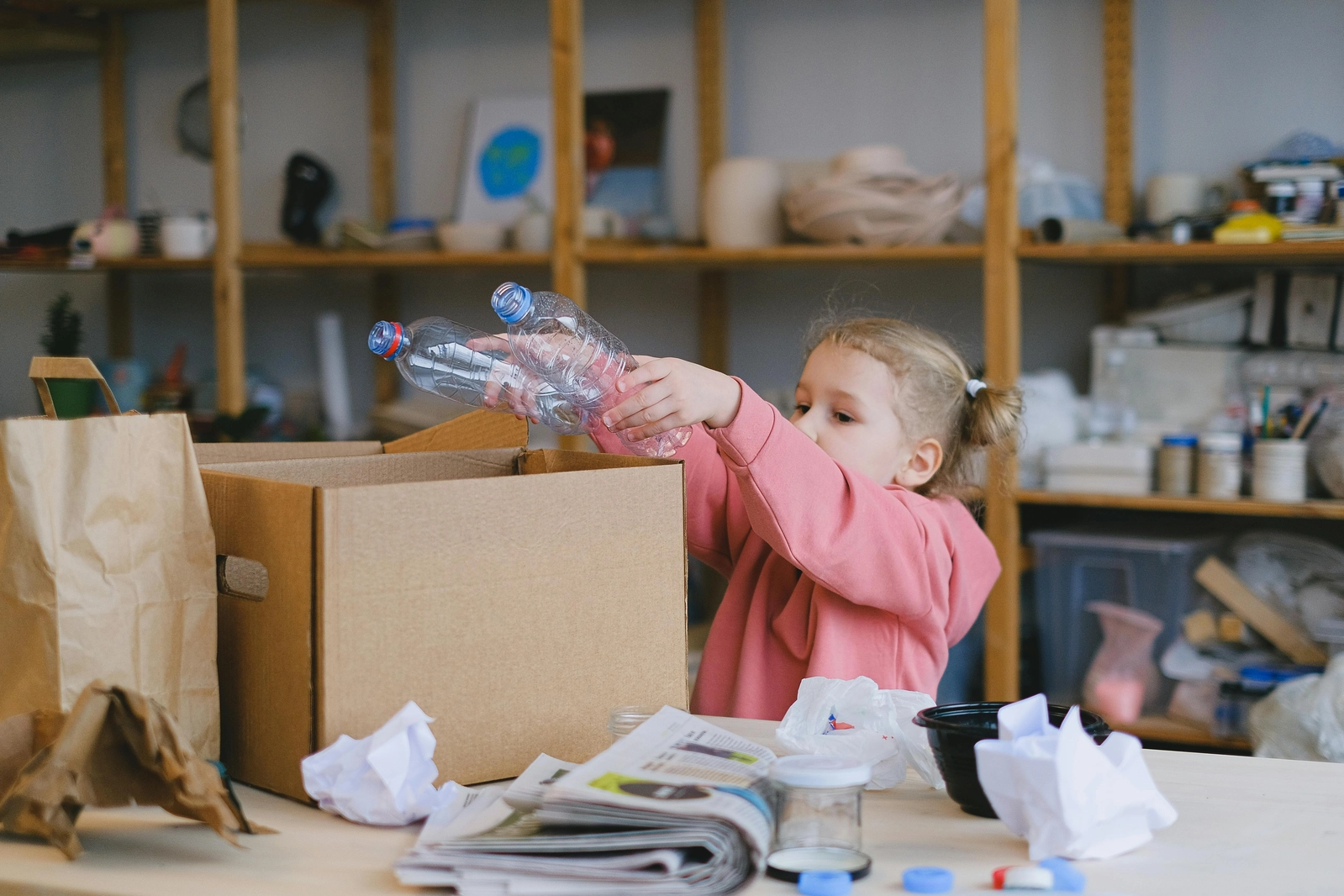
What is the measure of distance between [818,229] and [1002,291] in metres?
0.40

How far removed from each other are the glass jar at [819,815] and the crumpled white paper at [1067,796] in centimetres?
9

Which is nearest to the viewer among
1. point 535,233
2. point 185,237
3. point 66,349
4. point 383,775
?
point 383,775

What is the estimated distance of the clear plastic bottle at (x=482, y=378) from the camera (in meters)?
1.19

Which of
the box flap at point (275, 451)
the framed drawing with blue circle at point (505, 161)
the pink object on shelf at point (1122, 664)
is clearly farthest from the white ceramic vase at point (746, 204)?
the box flap at point (275, 451)

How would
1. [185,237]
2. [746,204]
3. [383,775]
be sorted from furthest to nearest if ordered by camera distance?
[185,237], [746,204], [383,775]

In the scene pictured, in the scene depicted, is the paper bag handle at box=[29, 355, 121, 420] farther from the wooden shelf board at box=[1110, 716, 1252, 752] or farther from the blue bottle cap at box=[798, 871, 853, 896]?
the wooden shelf board at box=[1110, 716, 1252, 752]

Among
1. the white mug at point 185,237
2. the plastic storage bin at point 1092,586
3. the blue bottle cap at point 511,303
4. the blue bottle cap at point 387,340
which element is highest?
the white mug at point 185,237

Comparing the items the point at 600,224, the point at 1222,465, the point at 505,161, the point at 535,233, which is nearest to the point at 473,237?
the point at 535,233

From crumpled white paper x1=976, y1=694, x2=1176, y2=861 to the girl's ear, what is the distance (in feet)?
2.31

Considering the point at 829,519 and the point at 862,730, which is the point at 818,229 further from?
the point at 862,730

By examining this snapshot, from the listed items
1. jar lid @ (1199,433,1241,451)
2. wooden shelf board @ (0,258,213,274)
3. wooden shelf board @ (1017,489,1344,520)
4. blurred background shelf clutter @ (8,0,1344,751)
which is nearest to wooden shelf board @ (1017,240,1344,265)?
blurred background shelf clutter @ (8,0,1344,751)

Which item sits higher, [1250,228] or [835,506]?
[1250,228]

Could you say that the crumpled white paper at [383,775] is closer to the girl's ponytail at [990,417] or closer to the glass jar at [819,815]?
the glass jar at [819,815]

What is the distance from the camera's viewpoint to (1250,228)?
2162 mm
